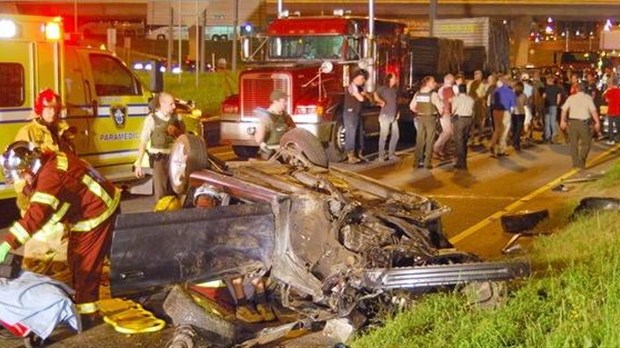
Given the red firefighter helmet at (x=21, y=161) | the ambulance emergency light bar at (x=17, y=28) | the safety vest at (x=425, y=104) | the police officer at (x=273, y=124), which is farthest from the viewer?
the safety vest at (x=425, y=104)

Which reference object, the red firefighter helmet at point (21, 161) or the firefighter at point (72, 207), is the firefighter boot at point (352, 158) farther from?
the red firefighter helmet at point (21, 161)

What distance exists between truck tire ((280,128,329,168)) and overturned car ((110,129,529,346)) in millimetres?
880

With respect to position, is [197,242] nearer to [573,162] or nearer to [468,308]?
[468,308]

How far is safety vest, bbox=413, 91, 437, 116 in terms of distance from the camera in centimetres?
1645

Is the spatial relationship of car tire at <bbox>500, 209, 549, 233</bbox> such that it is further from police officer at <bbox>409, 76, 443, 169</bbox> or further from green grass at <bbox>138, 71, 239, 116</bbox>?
green grass at <bbox>138, 71, 239, 116</bbox>


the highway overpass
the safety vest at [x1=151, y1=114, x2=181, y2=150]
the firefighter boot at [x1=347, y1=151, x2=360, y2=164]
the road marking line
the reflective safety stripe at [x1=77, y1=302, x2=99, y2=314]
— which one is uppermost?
the highway overpass

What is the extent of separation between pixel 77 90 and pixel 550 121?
510 inches

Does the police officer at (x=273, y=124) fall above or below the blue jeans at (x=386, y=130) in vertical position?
above

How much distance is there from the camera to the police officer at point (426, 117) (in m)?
16.5

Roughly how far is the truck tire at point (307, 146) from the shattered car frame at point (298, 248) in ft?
3.30

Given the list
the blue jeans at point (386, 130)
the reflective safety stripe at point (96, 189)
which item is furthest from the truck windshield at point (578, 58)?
the reflective safety stripe at point (96, 189)

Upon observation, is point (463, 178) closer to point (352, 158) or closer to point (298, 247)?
point (352, 158)

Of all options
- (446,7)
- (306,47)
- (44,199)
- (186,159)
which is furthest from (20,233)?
(446,7)

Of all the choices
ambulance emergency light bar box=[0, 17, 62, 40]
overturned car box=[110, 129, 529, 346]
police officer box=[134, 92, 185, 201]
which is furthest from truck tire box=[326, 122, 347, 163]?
overturned car box=[110, 129, 529, 346]
